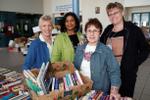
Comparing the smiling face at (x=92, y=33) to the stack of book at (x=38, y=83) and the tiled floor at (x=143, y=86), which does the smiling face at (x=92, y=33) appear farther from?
the tiled floor at (x=143, y=86)

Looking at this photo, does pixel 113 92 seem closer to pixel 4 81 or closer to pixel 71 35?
pixel 71 35

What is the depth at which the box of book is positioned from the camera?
1410mm

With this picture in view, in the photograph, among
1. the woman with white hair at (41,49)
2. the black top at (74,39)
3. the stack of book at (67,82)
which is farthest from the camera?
the black top at (74,39)

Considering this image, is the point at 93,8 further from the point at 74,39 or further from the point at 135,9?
the point at 74,39

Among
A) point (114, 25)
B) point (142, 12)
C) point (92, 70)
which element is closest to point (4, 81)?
point (92, 70)

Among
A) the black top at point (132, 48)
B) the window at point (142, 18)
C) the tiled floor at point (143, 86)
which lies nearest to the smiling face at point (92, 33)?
the black top at point (132, 48)

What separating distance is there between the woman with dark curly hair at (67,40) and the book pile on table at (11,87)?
1.46 ft

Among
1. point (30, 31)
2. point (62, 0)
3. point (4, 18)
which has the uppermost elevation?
point (62, 0)

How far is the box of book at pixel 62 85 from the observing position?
141 cm

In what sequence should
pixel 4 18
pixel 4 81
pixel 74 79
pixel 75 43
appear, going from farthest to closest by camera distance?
1. pixel 4 18
2. pixel 75 43
3. pixel 4 81
4. pixel 74 79

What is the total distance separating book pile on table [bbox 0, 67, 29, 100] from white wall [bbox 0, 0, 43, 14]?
10.5 meters

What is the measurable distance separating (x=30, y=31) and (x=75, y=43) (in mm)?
11536

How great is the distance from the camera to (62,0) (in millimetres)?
12875

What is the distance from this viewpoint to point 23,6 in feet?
42.9
